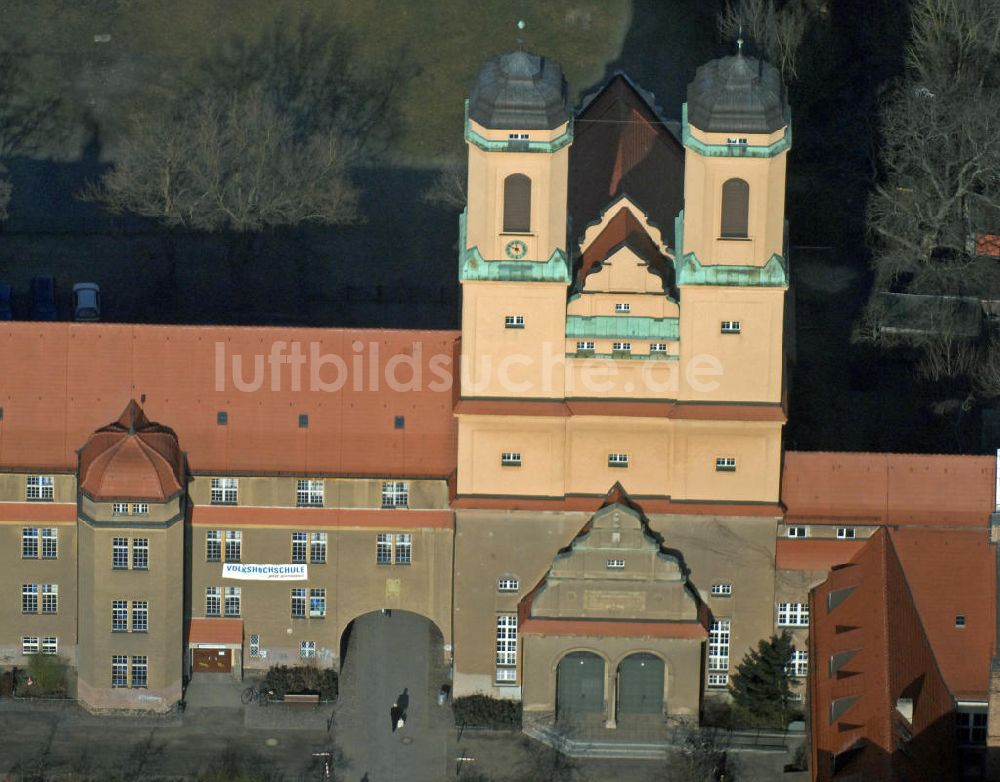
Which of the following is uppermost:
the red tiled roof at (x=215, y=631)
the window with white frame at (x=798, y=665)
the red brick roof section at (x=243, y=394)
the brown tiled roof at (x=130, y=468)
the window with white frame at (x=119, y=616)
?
the red brick roof section at (x=243, y=394)

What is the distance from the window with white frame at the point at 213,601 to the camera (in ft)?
439

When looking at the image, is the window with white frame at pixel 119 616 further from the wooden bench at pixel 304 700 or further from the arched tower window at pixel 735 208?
the arched tower window at pixel 735 208

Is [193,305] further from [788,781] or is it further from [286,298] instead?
[788,781]

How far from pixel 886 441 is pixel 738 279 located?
22448mm

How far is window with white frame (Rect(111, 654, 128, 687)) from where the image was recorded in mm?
132500

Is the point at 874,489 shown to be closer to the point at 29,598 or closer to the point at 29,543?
the point at 29,543

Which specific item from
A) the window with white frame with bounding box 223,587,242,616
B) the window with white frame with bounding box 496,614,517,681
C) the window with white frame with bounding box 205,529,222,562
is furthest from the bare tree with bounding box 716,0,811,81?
the window with white frame with bounding box 223,587,242,616

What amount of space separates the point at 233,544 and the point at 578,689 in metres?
15.2

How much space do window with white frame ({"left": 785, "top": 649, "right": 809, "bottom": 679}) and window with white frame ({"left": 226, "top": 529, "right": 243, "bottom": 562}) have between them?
22709mm

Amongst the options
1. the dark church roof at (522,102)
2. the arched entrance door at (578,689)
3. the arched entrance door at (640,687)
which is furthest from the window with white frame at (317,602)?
the dark church roof at (522,102)

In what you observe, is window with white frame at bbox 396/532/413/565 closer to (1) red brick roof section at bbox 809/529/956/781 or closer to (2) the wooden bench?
(2) the wooden bench

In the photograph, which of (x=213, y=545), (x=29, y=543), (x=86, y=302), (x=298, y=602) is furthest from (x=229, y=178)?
(x=298, y=602)

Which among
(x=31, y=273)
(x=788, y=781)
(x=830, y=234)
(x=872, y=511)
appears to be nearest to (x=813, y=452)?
(x=872, y=511)

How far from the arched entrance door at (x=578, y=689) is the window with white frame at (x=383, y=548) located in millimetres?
8318
